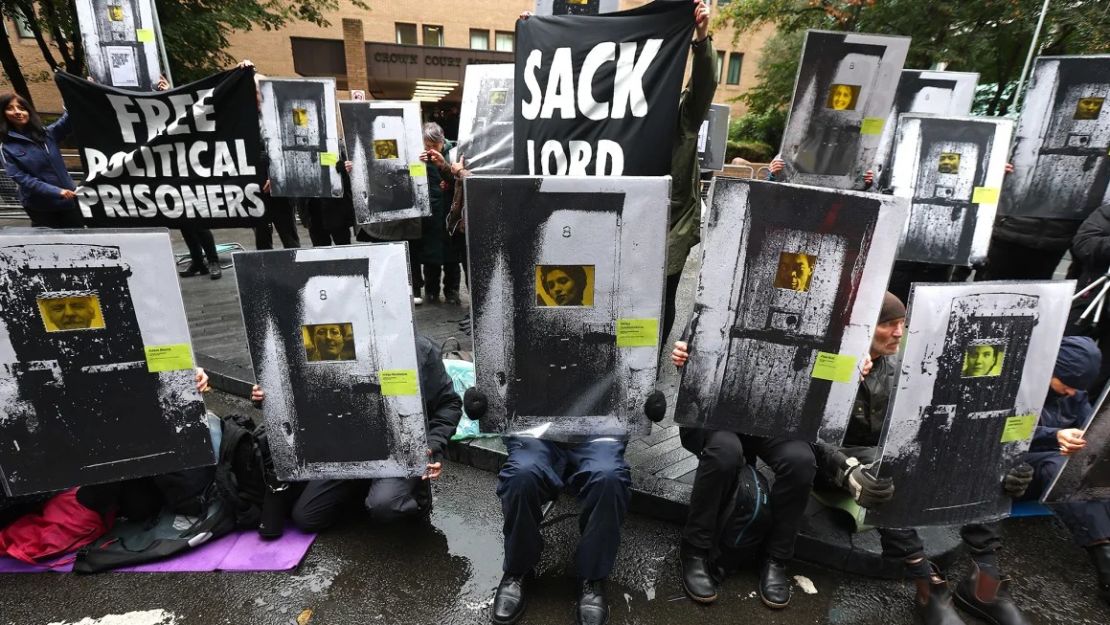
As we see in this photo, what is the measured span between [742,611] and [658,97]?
2.36 metres

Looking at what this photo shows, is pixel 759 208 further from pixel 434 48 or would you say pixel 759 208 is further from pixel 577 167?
pixel 434 48

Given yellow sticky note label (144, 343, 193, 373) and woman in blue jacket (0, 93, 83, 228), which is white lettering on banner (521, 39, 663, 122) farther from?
woman in blue jacket (0, 93, 83, 228)

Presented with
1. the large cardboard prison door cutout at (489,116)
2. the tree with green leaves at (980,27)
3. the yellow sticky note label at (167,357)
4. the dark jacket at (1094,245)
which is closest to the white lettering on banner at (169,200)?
the large cardboard prison door cutout at (489,116)

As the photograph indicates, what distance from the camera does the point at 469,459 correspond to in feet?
11.0

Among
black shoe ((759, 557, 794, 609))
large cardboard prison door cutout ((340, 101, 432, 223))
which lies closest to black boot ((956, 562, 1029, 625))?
black shoe ((759, 557, 794, 609))

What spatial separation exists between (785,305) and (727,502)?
925 millimetres

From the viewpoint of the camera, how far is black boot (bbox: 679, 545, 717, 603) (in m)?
2.35

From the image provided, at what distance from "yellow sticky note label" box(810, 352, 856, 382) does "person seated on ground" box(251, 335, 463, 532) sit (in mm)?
1682

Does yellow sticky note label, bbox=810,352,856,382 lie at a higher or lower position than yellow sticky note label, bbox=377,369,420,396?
higher

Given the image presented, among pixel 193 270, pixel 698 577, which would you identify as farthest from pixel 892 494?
pixel 193 270

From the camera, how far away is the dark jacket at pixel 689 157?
2695 millimetres

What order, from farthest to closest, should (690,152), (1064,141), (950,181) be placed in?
(950,181) → (1064,141) → (690,152)

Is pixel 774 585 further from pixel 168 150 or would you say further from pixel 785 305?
pixel 168 150

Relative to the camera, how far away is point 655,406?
90.7 inches
